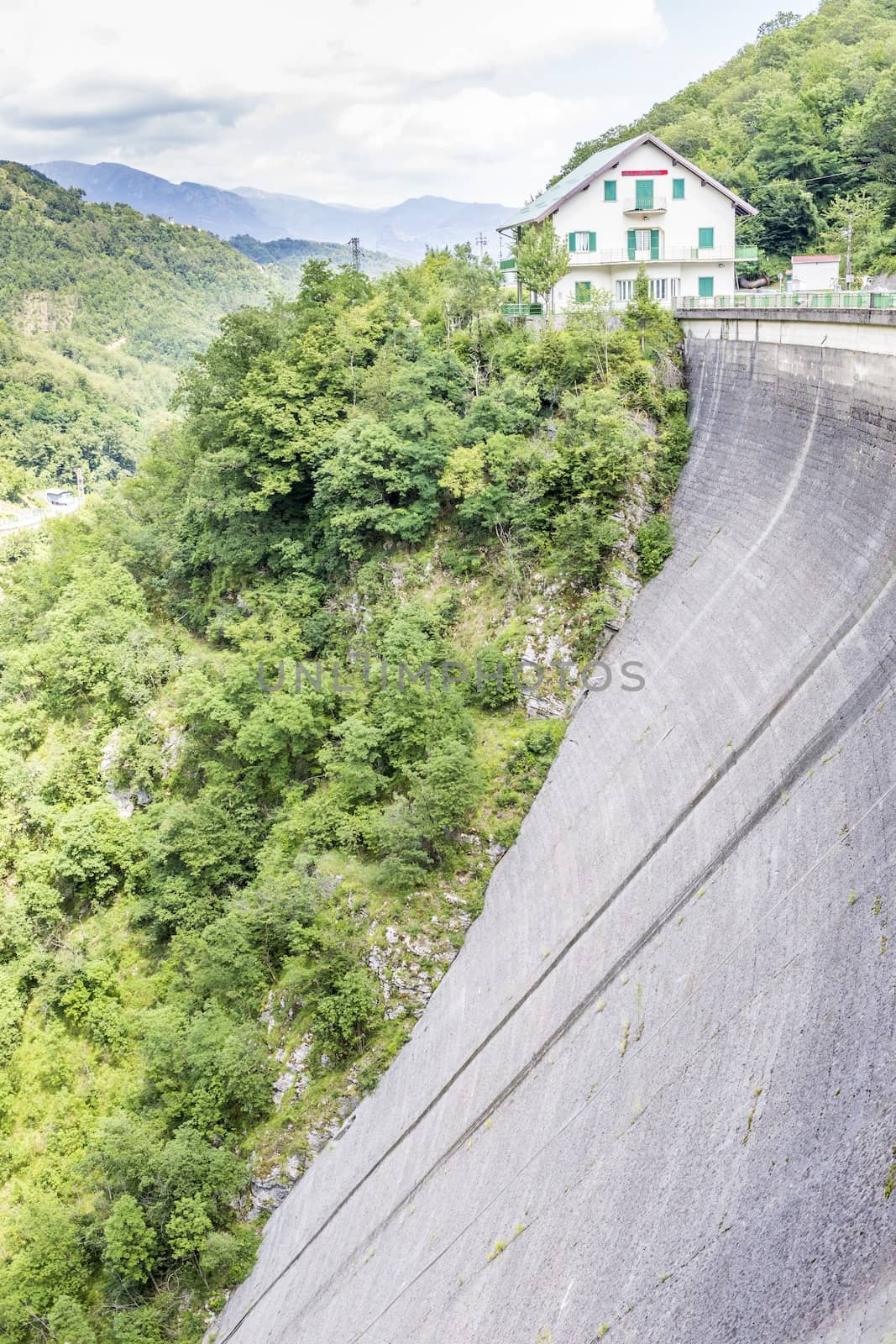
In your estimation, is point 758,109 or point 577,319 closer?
point 577,319

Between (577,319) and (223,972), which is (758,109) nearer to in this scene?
(577,319)

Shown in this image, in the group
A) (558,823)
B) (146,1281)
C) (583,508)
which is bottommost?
(146,1281)

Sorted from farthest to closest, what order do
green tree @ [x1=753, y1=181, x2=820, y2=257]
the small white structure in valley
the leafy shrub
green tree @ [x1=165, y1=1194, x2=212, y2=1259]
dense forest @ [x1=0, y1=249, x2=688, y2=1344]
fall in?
green tree @ [x1=753, y1=181, x2=820, y2=257] → the small white structure in valley → the leafy shrub → dense forest @ [x1=0, y1=249, x2=688, y2=1344] → green tree @ [x1=165, y1=1194, x2=212, y2=1259]

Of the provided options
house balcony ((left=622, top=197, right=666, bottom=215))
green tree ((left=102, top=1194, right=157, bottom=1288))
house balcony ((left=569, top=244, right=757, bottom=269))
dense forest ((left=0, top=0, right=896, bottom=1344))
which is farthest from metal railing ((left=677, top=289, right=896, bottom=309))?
green tree ((left=102, top=1194, right=157, bottom=1288))

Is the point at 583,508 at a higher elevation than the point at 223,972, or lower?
higher

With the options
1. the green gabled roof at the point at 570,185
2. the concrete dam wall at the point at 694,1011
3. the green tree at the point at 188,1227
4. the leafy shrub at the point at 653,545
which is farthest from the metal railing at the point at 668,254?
the green tree at the point at 188,1227

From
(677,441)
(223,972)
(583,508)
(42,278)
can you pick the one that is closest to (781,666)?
(583,508)

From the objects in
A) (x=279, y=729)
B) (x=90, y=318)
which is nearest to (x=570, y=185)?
(x=279, y=729)

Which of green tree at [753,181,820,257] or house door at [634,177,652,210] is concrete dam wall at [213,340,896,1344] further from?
green tree at [753,181,820,257]
